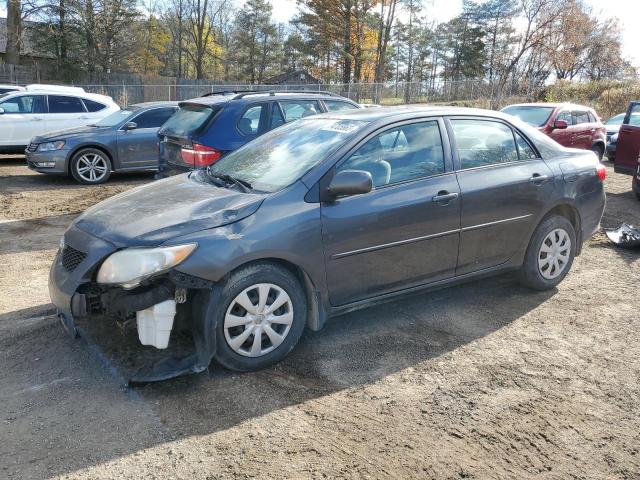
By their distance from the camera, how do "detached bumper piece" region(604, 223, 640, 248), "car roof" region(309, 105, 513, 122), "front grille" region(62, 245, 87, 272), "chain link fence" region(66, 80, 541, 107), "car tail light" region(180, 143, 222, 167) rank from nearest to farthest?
"front grille" region(62, 245, 87, 272) < "car roof" region(309, 105, 513, 122) < "detached bumper piece" region(604, 223, 640, 248) < "car tail light" region(180, 143, 222, 167) < "chain link fence" region(66, 80, 541, 107)

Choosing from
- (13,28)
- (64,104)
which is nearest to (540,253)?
(64,104)

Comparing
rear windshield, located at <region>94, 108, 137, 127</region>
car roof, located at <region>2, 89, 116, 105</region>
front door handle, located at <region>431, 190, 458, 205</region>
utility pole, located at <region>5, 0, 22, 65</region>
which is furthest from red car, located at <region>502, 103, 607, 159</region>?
utility pole, located at <region>5, 0, 22, 65</region>

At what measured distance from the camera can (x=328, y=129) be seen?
14.3ft

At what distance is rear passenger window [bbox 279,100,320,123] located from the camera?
771 cm

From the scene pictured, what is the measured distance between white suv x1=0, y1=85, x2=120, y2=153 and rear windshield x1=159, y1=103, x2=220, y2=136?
241 inches

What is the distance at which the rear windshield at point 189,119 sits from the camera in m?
7.19

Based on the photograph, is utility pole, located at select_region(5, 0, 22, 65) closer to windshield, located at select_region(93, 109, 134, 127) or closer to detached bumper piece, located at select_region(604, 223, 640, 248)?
windshield, located at select_region(93, 109, 134, 127)

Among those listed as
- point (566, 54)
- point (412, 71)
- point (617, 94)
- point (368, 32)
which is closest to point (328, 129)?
point (617, 94)

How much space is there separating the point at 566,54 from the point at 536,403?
42.3 metres

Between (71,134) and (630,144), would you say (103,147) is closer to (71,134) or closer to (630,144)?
(71,134)

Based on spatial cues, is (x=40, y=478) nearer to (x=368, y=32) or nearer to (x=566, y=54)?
(x=566, y=54)

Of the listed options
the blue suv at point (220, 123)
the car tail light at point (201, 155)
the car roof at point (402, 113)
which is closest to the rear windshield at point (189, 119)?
the blue suv at point (220, 123)

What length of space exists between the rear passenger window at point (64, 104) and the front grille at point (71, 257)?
1043 cm

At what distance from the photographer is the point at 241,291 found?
11.2ft
